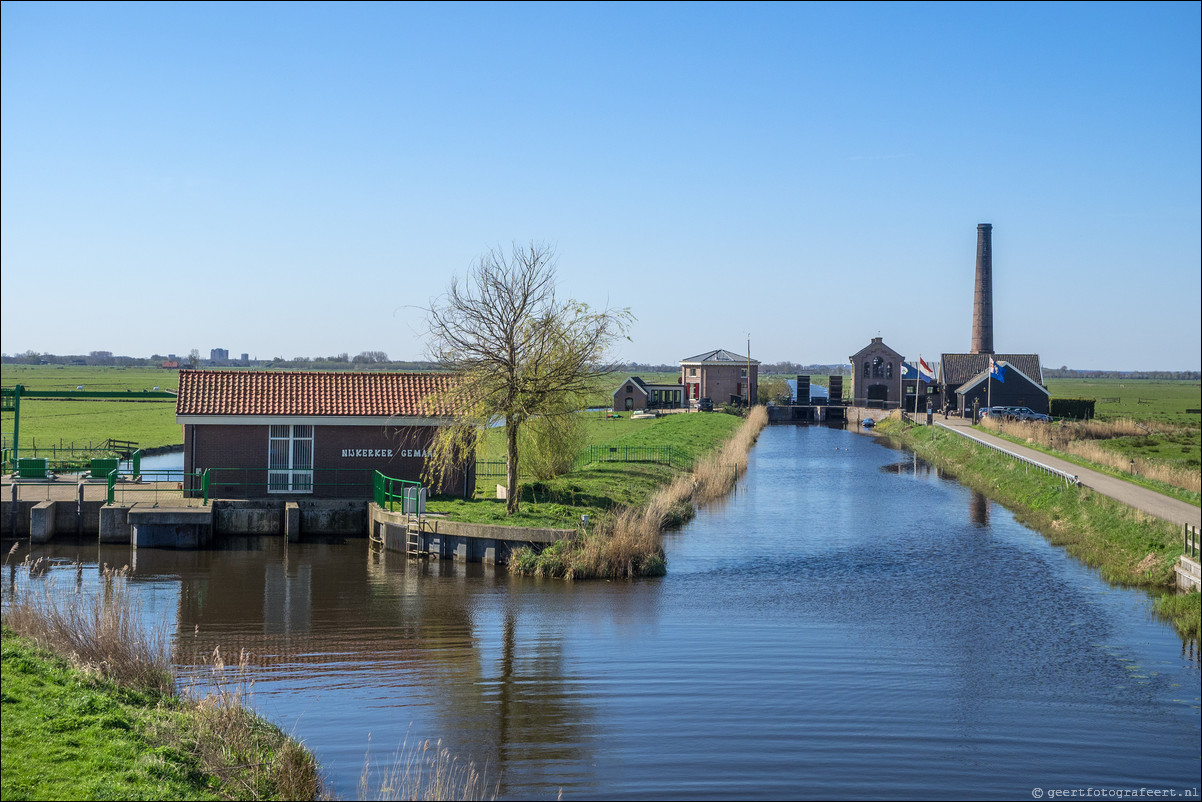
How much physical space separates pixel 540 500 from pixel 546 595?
6.51m

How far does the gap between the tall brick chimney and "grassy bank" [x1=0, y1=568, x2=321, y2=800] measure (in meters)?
75.3

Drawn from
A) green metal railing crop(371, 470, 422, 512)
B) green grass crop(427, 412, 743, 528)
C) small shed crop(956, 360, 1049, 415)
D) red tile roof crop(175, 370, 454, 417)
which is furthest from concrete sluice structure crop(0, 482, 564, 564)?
small shed crop(956, 360, 1049, 415)

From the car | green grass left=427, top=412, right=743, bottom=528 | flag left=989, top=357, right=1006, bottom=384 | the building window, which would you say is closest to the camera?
green grass left=427, top=412, right=743, bottom=528

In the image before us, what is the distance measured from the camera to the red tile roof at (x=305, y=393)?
24.8 meters

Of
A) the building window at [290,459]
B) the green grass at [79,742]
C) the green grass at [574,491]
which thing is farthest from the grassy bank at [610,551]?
the green grass at [79,742]

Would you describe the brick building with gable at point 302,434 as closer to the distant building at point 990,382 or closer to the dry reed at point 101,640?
the dry reed at point 101,640

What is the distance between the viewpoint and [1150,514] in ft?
74.6

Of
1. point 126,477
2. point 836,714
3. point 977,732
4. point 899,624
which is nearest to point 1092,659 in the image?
point 899,624

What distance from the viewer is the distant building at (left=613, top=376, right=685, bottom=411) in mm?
79938

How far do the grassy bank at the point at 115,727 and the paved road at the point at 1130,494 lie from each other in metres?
13.9

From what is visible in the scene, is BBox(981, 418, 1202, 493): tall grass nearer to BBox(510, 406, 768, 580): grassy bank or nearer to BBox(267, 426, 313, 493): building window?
BBox(510, 406, 768, 580): grassy bank

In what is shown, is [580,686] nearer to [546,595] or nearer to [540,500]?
[546,595]

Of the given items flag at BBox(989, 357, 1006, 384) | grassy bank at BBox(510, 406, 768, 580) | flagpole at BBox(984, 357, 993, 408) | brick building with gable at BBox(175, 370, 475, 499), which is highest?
flag at BBox(989, 357, 1006, 384)

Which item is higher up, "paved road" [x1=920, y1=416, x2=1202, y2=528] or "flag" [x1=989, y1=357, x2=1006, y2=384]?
"flag" [x1=989, y1=357, x2=1006, y2=384]
